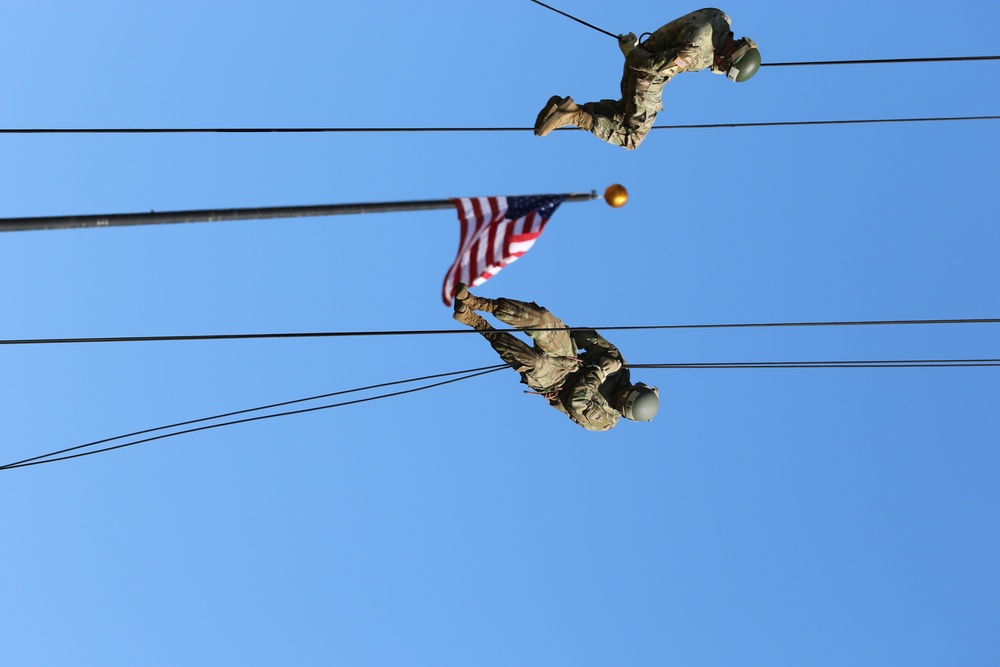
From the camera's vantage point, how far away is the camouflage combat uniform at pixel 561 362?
15.8m

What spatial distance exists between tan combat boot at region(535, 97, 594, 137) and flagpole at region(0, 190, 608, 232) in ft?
23.0

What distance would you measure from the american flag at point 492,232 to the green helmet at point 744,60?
260 inches

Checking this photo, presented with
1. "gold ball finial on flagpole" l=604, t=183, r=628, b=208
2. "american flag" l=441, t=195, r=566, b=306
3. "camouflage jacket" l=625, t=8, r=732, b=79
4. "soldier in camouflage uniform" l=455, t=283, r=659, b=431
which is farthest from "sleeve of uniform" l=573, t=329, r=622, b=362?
"gold ball finial on flagpole" l=604, t=183, r=628, b=208

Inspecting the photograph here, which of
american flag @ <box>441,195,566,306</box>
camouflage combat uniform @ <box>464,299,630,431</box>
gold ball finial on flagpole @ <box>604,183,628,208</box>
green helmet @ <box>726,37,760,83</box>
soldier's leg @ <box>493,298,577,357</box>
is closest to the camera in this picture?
gold ball finial on flagpole @ <box>604,183,628,208</box>

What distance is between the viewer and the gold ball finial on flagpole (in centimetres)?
966

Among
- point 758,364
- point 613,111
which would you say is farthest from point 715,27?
point 758,364

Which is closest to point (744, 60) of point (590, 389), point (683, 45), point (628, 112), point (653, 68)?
point (683, 45)

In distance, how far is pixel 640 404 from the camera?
54.2ft

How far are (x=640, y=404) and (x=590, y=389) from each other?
0.80 metres

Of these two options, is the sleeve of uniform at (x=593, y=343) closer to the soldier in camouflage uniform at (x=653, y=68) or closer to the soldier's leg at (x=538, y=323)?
the soldier's leg at (x=538, y=323)

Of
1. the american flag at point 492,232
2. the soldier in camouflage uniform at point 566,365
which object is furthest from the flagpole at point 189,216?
the soldier in camouflage uniform at point 566,365

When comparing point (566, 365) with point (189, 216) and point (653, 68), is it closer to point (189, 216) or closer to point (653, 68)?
point (653, 68)

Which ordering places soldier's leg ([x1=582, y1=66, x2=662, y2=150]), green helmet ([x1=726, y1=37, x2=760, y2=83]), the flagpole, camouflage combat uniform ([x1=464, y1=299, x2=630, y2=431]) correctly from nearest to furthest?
the flagpole, camouflage combat uniform ([x1=464, y1=299, x2=630, y2=431]), green helmet ([x1=726, y1=37, x2=760, y2=83]), soldier's leg ([x1=582, y1=66, x2=662, y2=150])

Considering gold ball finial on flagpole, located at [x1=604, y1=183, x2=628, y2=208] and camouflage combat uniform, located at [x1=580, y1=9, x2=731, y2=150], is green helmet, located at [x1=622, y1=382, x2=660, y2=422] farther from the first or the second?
gold ball finial on flagpole, located at [x1=604, y1=183, x2=628, y2=208]
